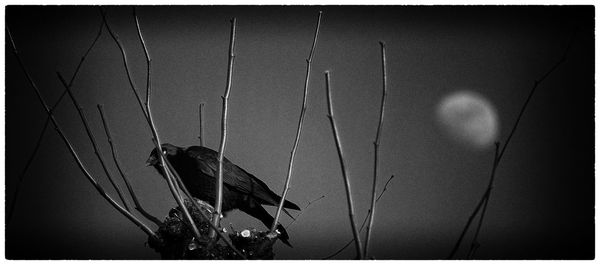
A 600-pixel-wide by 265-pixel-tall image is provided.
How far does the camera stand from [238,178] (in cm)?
172

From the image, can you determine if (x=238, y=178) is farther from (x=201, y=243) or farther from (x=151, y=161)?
(x=201, y=243)

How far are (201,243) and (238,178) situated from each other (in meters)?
0.56

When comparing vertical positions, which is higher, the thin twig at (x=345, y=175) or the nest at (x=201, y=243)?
the thin twig at (x=345, y=175)

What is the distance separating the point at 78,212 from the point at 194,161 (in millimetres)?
426

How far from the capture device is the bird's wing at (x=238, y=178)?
64.6 inches

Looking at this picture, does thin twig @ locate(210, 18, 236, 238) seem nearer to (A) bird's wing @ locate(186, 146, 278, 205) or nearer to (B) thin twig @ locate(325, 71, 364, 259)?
(B) thin twig @ locate(325, 71, 364, 259)

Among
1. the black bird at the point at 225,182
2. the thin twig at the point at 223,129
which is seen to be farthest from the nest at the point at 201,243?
the black bird at the point at 225,182

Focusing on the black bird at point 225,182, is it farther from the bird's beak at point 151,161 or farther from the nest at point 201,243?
the nest at point 201,243

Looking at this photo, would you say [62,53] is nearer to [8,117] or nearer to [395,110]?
[8,117]

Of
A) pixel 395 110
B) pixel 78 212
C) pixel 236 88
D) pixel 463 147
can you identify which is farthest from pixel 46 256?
pixel 463 147

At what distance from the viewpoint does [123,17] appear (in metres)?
1.56

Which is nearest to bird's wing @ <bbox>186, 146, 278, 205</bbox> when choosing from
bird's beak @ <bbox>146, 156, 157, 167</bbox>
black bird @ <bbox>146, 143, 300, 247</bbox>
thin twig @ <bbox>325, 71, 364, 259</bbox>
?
black bird @ <bbox>146, 143, 300, 247</bbox>

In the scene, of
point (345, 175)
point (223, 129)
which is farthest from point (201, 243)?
point (345, 175)

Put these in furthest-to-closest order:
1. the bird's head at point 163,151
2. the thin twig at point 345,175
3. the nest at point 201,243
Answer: the bird's head at point 163,151 < the nest at point 201,243 < the thin twig at point 345,175
